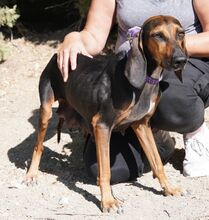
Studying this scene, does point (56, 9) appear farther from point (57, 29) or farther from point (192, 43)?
point (192, 43)

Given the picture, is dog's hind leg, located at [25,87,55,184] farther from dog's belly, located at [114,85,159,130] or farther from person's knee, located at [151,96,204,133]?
person's knee, located at [151,96,204,133]

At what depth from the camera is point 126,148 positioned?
4.25 meters

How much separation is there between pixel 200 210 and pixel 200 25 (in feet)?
4.00

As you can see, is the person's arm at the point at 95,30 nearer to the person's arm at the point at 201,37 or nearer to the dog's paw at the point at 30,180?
the person's arm at the point at 201,37

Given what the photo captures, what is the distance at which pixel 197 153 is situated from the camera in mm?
4156

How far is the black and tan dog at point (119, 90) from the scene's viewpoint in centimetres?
340

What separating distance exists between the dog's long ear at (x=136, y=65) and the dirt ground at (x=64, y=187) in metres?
0.79

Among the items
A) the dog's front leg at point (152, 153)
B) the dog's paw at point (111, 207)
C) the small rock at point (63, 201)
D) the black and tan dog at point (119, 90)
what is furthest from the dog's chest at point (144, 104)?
the small rock at point (63, 201)

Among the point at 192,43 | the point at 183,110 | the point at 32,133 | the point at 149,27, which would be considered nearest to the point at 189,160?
the point at 183,110

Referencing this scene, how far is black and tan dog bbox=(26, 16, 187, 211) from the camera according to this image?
340 centimetres

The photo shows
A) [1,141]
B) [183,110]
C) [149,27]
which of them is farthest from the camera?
[1,141]

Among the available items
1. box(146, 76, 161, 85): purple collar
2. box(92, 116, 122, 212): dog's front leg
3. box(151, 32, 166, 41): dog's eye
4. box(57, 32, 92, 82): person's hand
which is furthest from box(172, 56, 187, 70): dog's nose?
box(57, 32, 92, 82): person's hand

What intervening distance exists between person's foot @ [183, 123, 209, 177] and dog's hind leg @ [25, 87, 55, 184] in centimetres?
95

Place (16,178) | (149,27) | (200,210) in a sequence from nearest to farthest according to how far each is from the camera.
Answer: (149,27) < (200,210) < (16,178)
